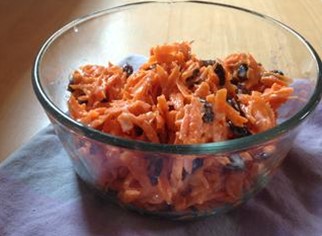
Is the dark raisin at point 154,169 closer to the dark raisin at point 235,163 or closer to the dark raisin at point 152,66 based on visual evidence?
the dark raisin at point 235,163

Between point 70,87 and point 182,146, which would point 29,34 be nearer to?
point 70,87

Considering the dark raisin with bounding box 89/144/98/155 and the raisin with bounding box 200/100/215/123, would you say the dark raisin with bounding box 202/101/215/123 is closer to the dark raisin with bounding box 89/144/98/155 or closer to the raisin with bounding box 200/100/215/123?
the raisin with bounding box 200/100/215/123

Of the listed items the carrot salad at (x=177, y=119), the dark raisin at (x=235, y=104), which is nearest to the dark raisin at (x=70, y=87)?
the carrot salad at (x=177, y=119)

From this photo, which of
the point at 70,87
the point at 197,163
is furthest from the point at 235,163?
the point at 70,87

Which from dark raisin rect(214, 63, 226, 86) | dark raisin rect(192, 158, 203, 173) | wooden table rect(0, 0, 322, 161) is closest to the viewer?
dark raisin rect(192, 158, 203, 173)

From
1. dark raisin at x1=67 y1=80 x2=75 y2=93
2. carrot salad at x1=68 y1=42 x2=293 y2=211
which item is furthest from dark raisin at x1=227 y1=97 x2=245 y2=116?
dark raisin at x1=67 y1=80 x2=75 y2=93

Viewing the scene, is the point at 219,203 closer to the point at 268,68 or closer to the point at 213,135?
the point at 213,135

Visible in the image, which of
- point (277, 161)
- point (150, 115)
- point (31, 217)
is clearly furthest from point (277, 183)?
point (31, 217)
